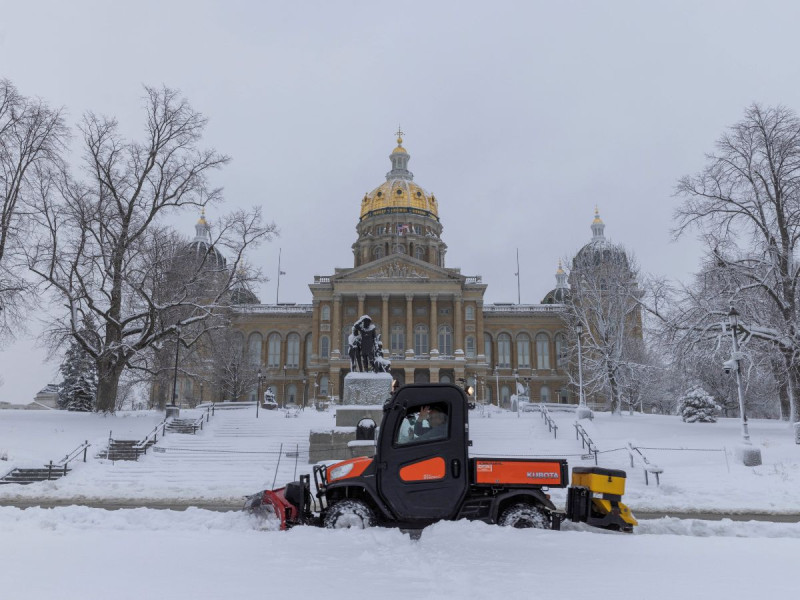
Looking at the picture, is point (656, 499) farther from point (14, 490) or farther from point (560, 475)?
point (14, 490)

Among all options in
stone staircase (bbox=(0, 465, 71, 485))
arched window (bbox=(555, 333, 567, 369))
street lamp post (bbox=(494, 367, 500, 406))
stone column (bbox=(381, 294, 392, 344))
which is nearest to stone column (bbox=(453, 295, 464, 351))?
street lamp post (bbox=(494, 367, 500, 406))

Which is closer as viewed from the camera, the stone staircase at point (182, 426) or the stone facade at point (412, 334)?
the stone staircase at point (182, 426)

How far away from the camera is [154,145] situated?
87.8 ft

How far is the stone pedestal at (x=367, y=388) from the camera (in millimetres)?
23594

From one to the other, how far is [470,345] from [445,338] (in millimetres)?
2553

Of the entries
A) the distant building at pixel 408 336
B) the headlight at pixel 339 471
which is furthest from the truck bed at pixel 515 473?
the distant building at pixel 408 336

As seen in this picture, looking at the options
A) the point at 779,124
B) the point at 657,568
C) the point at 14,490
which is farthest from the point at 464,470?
the point at 779,124

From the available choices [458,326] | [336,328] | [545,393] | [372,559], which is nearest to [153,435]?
[372,559]

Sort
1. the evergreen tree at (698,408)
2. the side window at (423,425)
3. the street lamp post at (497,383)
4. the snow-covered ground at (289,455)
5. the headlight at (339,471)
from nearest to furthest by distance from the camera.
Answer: the side window at (423,425)
the headlight at (339,471)
the snow-covered ground at (289,455)
the evergreen tree at (698,408)
the street lamp post at (497,383)

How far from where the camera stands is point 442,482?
802 cm

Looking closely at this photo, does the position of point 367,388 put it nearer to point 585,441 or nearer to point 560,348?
point 585,441

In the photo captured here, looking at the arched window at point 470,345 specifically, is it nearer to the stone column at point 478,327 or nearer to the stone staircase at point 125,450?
the stone column at point 478,327

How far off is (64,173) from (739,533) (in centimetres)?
2563

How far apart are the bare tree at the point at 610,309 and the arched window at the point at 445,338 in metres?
18.3
